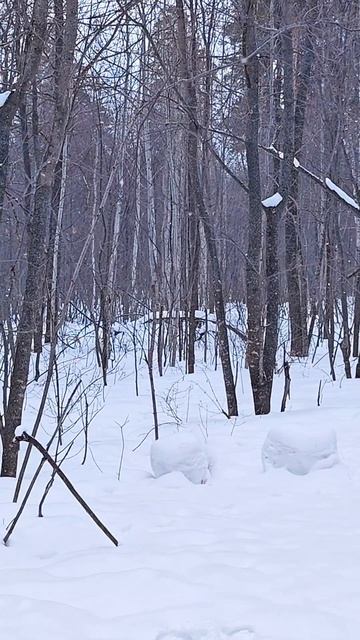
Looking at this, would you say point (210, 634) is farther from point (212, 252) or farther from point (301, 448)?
point (212, 252)

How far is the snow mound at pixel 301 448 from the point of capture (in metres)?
4.91

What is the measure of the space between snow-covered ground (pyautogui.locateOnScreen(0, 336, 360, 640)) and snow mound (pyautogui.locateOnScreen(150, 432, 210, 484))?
6cm

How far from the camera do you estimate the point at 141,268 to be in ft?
59.0


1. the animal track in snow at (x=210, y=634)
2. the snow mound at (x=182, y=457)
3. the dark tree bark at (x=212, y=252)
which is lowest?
the animal track in snow at (x=210, y=634)

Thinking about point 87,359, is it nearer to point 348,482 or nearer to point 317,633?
point 348,482

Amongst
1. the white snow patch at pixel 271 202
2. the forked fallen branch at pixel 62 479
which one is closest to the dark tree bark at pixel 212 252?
the white snow patch at pixel 271 202

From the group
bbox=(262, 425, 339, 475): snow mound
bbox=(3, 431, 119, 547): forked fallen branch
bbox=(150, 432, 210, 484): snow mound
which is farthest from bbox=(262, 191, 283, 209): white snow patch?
Answer: bbox=(3, 431, 119, 547): forked fallen branch

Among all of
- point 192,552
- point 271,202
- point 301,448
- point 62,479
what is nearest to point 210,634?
point 192,552

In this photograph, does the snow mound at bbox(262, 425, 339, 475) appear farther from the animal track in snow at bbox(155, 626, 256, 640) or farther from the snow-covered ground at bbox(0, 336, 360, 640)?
the animal track in snow at bbox(155, 626, 256, 640)

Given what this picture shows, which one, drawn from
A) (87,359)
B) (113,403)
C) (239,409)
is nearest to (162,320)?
(87,359)

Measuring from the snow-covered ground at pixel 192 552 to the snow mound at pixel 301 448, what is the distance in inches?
2.0

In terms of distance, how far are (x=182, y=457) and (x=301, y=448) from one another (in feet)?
2.82

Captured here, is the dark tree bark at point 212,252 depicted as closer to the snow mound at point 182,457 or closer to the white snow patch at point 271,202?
the white snow patch at point 271,202

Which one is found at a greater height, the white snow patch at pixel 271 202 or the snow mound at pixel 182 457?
the white snow patch at pixel 271 202
